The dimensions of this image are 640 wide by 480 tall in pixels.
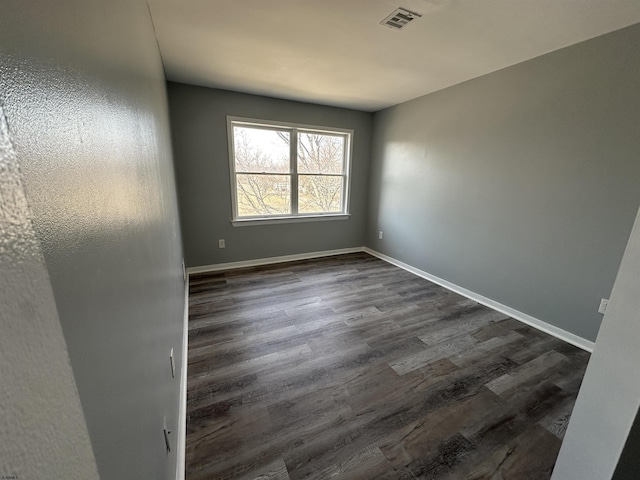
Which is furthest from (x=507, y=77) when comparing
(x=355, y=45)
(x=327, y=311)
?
(x=327, y=311)

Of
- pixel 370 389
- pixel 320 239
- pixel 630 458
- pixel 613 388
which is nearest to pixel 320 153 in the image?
pixel 320 239

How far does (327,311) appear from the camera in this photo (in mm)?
2627

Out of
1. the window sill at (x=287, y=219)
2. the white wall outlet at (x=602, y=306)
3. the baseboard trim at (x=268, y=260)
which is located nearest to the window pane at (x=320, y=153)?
the window sill at (x=287, y=219)

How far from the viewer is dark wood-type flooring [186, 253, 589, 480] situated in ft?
4.21

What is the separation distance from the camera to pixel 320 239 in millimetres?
4332

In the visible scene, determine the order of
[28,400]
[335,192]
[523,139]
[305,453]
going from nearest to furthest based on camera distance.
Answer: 1. [28,400]
2. [305,453]
3. [523,139]
4. [335,192]

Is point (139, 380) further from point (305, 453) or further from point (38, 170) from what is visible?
point (305, 453)

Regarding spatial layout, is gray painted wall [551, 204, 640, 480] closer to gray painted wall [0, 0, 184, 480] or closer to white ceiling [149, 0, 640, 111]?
gray painted wall [0, 0, 184, 480]

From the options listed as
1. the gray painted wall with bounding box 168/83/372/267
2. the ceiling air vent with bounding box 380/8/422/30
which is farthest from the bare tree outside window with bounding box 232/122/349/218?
the ceiling air vent with bounding box 380/8/422/30

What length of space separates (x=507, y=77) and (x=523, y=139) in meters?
0.63

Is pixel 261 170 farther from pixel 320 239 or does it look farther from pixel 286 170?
pixel 320 239

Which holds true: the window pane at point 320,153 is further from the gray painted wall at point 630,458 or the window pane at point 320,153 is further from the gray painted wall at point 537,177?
the gray painted wall at point 630,458

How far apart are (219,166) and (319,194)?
155cm

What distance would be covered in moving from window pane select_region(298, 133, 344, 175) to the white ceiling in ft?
3.20
